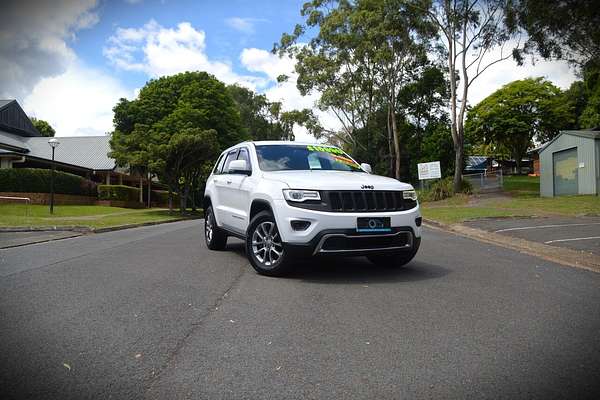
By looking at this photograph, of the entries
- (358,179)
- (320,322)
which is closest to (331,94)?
(358,179)

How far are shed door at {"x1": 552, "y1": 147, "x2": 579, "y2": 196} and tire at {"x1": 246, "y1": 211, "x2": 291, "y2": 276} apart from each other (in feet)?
86.6

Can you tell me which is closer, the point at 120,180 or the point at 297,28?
the point at 297,28

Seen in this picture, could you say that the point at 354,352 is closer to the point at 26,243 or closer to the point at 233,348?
the point at 233,348

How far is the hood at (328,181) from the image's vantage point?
231 inches

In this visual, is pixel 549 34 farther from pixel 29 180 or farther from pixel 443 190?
pixel 29 180

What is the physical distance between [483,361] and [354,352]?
85 cm

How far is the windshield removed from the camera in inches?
289

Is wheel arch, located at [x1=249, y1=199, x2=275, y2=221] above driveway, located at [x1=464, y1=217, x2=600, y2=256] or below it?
above

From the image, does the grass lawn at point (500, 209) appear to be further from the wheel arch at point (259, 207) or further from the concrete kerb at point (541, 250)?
the wheel arch at point (259, 207)

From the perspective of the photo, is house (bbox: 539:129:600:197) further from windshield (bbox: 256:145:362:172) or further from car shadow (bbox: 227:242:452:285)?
windshield (bbox: 256:145:362:172)

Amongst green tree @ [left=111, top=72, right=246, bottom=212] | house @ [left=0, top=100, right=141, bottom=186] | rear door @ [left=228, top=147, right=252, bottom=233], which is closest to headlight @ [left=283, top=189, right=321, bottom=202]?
rear door @ [left=228, top=147, right=252, bottom=233]

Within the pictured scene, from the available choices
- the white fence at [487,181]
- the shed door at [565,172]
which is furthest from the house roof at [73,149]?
the shed door at [565,172]

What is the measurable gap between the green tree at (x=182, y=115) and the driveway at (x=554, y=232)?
72.8 ft

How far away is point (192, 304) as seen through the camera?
4.74 meters
